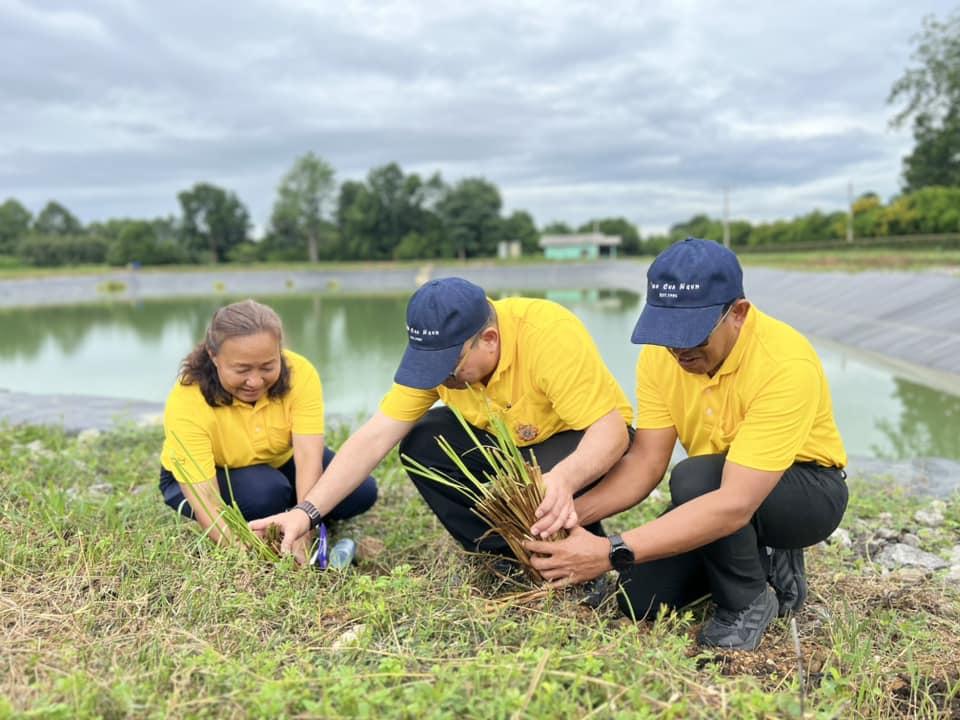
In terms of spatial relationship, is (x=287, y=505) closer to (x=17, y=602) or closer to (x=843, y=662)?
(x=17, y=602)

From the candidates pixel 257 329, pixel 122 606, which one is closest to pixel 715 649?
pixel 122 606

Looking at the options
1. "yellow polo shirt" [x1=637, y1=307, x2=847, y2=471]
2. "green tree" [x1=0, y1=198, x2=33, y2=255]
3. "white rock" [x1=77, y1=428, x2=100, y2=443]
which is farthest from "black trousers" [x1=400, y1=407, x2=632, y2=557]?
"green tree" [x1=0, y1=198, x2=33, y2=255]

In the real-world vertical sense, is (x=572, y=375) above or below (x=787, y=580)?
above

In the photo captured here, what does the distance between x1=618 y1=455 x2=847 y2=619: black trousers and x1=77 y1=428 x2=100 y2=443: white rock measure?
10.7ft

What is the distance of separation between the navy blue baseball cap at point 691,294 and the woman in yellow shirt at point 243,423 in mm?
1171

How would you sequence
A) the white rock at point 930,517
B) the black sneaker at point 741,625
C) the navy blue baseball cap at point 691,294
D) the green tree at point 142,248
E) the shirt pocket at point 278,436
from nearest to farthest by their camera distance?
1. the navy blue baseball cap at point 691,294
2. the black sneaker at point 741,625
3. the shirt pocket at point 278,436
4. the white rock at point 930,517
5. the green tree at point 142,248

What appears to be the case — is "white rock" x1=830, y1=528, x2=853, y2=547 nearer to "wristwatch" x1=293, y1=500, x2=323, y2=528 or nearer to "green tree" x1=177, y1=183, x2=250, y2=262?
"wristwatch" x1=293, y1=500, x2=323, y2=528

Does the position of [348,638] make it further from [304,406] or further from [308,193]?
[308,193]

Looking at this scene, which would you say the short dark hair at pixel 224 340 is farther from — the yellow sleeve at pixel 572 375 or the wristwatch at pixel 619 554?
the wristwatch at pixel 619 554

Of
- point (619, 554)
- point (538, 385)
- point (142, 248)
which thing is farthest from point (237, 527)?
point (142, 248)

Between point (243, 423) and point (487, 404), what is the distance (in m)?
0.89

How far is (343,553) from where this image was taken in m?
2.25

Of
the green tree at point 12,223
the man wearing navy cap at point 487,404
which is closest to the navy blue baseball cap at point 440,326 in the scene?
the man wearing navy cap at point 487,404

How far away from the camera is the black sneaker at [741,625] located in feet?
5.83
